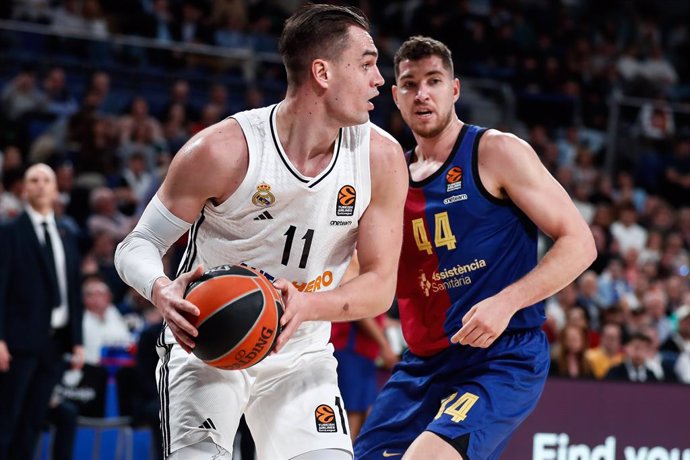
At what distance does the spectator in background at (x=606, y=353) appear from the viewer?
9.12 meters

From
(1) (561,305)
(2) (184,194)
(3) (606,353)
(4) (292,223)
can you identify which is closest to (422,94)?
(4) (292,223)

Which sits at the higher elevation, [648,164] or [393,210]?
[648,164]

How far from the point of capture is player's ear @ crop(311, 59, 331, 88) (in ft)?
12.2

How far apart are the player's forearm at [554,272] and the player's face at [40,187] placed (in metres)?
4.27

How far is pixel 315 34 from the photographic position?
3.72m

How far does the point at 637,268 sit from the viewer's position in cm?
1248

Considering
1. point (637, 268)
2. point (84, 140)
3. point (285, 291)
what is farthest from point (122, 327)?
point (637, 268)

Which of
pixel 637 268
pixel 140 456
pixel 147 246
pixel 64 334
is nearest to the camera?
pixel 147 246

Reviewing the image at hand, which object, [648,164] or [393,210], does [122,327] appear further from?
[648,164]

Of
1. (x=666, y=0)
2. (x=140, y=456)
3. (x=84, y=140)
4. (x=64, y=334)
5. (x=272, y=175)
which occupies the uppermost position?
(x=666, y=0)

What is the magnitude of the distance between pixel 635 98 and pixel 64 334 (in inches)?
437

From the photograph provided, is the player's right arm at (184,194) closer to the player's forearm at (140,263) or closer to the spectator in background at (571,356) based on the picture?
the player's forearm at (140,263)

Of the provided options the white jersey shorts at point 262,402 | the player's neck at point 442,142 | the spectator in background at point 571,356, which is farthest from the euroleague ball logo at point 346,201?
the spectator in background at point 571,356

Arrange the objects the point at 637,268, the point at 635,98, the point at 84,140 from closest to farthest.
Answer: the point at 84,140 → the point at 637,268 → the point at 635,98
